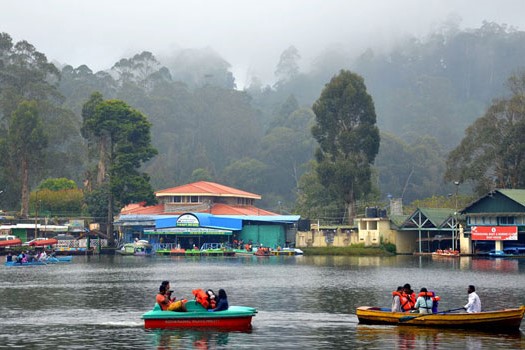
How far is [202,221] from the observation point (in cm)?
13312

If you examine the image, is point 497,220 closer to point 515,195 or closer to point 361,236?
point 515,195

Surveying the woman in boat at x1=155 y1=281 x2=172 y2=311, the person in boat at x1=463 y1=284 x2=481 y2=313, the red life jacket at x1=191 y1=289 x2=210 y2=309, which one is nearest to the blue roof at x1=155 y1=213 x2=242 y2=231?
the woman in boat at x1=155 y1=281 x2=172 y2=311

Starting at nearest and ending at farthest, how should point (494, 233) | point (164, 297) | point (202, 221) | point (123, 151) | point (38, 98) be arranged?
point (164, 297) → point (494, 233) → point (202, 221) → point (123, 151) → point (38, 98)

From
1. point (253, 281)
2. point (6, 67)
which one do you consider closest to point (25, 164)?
point (6, 67)

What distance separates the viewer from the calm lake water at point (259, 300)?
38.7 m

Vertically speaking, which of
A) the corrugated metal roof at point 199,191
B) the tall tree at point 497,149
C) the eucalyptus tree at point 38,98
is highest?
the eucalyptus tree at point 38,98

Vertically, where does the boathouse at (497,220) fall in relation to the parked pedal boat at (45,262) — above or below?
above

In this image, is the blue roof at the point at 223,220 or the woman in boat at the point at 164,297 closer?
the woman in boat at the point at 164,297

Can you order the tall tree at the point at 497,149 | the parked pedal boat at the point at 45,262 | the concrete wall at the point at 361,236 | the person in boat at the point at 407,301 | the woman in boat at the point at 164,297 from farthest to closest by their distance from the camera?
the tall tree at the point at 497,149 → the concrete wall at the point at 361,236 → the parked pedal boat at the point at 45,262 → the person in boat at the point at 407,301 → the woman in boat at the point at 164,297

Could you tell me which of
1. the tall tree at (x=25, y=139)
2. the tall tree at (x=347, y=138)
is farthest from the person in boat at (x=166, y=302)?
the tall tree at (x=25, y=139)

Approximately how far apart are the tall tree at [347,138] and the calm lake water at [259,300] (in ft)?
96.5

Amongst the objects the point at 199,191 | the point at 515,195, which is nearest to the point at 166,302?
the point at 515,195

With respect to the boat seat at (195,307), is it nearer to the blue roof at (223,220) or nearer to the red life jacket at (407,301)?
the red life jacket at (407,301)

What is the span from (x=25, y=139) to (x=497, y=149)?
72868mm
